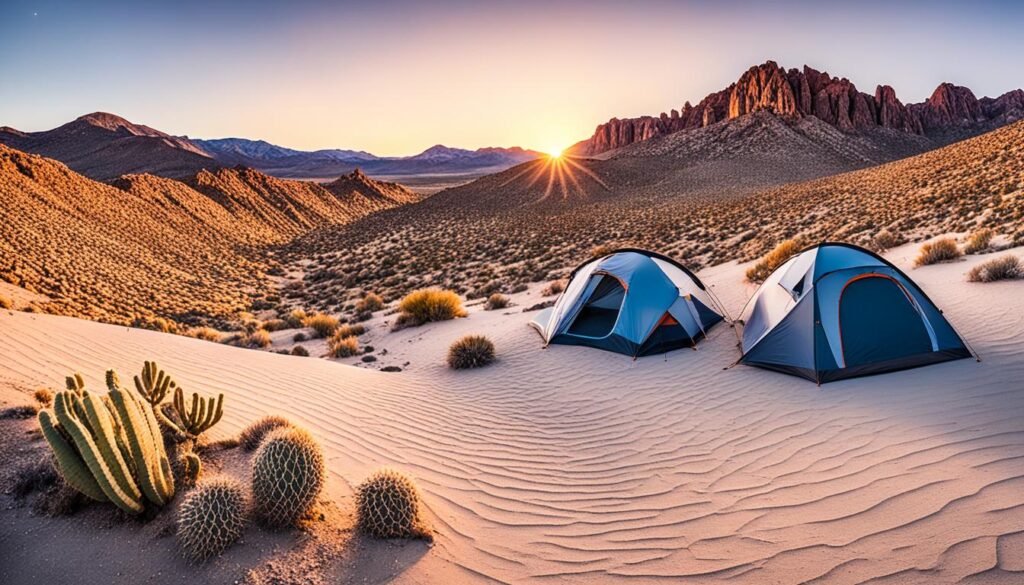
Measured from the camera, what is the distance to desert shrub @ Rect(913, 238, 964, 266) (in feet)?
37.3

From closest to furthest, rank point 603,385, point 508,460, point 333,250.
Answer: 1. point 508,460
2. point 603,385
3. point 333,250

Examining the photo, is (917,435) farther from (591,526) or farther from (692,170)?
(692,170)

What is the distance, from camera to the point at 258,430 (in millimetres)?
5207

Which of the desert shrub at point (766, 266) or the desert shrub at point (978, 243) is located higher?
the desert shrub at point (978, 243)

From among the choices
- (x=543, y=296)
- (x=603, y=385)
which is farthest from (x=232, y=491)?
(x=543, y=296)

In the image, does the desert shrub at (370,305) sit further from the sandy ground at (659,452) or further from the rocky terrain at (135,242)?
the sandy ground at (659,452)

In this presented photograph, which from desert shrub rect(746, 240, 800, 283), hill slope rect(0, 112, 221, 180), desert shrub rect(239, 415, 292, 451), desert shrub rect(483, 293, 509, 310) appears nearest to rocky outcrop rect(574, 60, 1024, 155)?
desert shrub rect(746, 240, 800, 283)

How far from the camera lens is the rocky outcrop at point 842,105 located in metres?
90.6

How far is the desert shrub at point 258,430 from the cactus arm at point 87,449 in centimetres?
147

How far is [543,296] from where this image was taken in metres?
16.4

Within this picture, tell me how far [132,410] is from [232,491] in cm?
98

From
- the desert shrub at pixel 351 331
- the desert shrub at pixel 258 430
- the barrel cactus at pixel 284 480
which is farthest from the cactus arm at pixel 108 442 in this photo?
the desert shrub at pixel 351 331

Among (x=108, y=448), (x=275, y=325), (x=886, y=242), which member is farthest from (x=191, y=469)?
(x=886, y=242)

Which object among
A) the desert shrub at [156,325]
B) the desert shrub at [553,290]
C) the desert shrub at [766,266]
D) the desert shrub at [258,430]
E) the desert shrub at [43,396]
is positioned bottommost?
the desert shrub at [156,325]
